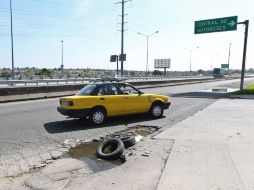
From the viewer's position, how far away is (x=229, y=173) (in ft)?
17.7

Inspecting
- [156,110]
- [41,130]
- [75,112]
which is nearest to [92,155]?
[41,130]

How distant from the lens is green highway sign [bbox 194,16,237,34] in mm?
28344

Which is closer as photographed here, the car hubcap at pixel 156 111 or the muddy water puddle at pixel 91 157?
the muddy water puddle at pixel 91 157

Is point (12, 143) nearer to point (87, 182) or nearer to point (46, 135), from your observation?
point (46, 135)

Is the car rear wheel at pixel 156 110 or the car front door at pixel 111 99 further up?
the car front door at pixel 111 99

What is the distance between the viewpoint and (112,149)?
23.6 ft

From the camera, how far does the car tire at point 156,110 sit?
12.2 meters

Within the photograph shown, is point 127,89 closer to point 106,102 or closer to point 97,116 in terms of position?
point 106,102

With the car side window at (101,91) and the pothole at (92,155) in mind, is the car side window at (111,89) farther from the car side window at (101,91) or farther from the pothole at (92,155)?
the pothole at (92,155)

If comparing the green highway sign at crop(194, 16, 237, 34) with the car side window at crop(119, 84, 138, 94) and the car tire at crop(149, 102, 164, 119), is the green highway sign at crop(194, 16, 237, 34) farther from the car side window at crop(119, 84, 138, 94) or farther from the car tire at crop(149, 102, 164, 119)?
the car side window at crop(119, 84, 138, 94)

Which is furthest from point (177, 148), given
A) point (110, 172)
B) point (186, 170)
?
point (110, 172)

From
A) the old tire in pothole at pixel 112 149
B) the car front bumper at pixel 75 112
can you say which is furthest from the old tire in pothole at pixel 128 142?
the car front bumper at pixel 75 112

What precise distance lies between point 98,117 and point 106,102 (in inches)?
23.3

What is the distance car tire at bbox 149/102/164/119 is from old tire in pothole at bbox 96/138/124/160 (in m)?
5.12
